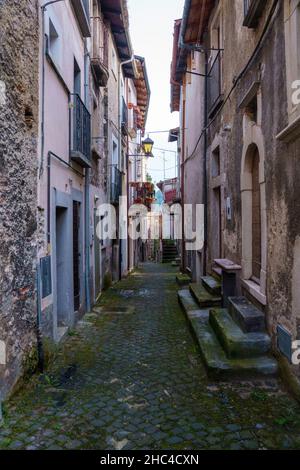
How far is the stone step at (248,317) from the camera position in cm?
510

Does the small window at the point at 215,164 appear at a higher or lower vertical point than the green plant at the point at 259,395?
higher

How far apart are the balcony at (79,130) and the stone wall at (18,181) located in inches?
86.3

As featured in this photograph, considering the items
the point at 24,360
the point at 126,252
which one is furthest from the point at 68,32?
the point at 126,252

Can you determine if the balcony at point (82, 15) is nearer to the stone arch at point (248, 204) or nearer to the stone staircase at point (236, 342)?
the stone arch at point (248, 204)

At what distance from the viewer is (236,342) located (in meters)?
4.82

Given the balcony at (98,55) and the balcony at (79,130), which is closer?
the balcony at (79,130)

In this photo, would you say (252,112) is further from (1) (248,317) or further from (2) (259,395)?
(2) (259,395)

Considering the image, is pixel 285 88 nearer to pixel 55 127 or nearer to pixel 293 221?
pixel 293 221

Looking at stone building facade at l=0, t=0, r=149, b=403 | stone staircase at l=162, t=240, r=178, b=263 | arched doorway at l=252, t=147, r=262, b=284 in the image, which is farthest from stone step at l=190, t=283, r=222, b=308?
stone staircase at l=162, t=240, r=178, b=263

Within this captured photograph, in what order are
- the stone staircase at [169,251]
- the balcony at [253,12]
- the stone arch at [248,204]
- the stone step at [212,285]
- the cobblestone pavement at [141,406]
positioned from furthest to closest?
the stone staircase at [169,251]
the stone step at [212,285]
the stone arch at [248,204]
the balcony at [253,12]
the cobblestone pavement at [141,406]

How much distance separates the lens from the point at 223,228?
7891 mm

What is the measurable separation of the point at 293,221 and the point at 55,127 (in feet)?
12.7

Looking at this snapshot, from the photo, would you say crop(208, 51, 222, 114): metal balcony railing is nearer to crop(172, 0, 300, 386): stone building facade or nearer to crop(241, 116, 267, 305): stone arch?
crop(172, 0, 300, 386): stone building facade

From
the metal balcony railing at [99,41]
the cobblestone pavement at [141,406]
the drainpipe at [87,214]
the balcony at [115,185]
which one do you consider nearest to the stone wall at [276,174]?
the cobblestone pavement at [141,406]
